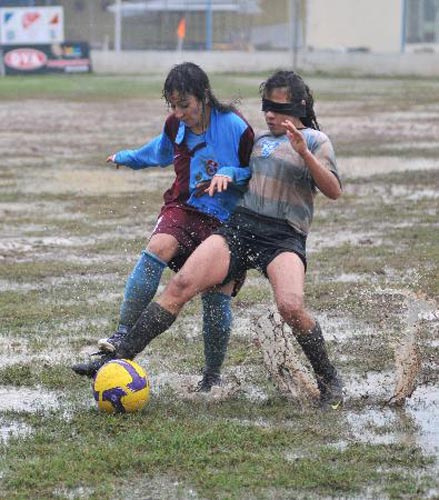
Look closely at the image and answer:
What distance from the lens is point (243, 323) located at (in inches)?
355

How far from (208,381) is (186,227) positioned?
0.83 metres

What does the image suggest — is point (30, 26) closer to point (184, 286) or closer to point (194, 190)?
point (194, 190)

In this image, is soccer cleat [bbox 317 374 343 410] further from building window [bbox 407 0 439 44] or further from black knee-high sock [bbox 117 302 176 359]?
building window [bbox 407 0 439 44]

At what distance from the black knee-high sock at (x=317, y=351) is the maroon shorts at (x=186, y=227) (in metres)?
0.74

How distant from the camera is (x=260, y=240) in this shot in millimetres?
6680

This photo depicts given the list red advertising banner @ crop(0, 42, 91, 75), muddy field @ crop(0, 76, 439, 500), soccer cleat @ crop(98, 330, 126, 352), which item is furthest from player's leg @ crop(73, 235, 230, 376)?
red advertising banner @ crop(0, 42, 91, 75)

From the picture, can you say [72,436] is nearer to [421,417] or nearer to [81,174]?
[421,417]

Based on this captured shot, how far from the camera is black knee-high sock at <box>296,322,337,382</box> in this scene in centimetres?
662

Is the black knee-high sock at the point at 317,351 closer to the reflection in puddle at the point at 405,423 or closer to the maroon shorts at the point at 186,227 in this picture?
the reflection in puddle at the point at 405,423

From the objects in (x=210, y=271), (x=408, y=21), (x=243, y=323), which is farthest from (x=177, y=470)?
(x=408, y=21)

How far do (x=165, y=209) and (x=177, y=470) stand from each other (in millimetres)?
1762

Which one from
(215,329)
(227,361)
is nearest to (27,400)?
(215,329)

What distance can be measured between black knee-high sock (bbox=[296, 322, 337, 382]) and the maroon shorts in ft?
2.42

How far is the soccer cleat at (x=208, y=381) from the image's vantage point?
708cm
